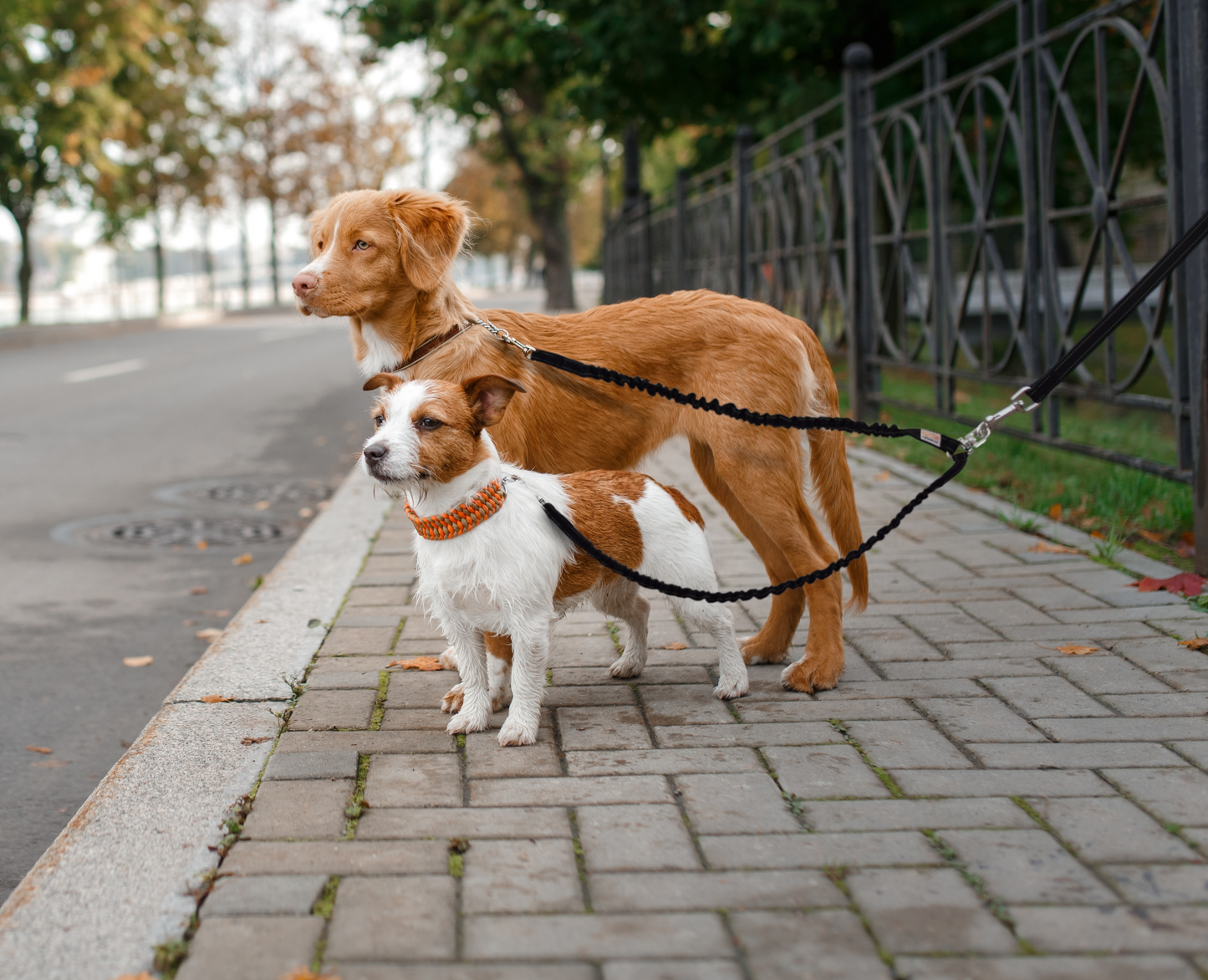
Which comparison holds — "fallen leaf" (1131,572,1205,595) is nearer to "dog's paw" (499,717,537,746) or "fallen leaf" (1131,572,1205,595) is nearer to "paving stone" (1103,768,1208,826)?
"paving stone" (1103,768,1208,826)

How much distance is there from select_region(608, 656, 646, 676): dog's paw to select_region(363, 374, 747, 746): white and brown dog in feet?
1.11

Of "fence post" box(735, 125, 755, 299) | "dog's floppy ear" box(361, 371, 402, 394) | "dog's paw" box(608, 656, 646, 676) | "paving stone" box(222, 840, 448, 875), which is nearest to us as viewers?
"paving stone" box(222, 840, 448, 875)

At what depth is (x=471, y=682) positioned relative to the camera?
3.46m

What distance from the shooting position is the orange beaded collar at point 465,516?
326cm

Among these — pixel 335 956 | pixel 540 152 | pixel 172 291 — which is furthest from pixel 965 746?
pixel 172 291

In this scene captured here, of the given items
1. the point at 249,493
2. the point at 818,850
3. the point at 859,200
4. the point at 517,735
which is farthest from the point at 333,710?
the point at 859,200

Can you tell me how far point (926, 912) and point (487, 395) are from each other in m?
1.69

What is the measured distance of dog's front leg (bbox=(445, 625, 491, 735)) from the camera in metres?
3.43

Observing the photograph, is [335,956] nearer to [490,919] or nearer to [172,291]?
[490,919]

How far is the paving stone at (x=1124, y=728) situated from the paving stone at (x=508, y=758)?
4.50 ft

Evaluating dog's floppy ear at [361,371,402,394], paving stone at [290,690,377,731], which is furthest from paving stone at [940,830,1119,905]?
dog's floppy ear at [361,371,402,394]

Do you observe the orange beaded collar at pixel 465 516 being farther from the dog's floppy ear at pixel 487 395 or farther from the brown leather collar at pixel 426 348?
the brown leather collar at pixel 426 348

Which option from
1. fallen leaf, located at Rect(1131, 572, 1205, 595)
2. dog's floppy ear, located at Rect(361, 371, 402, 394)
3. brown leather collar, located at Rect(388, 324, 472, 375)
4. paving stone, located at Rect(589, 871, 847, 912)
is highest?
brown leather collar, located at Rect(388, 324, 472, 375)

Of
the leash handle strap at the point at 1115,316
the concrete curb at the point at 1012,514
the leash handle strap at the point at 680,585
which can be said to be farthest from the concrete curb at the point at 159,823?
the concrete curb at the point at 1012,514
